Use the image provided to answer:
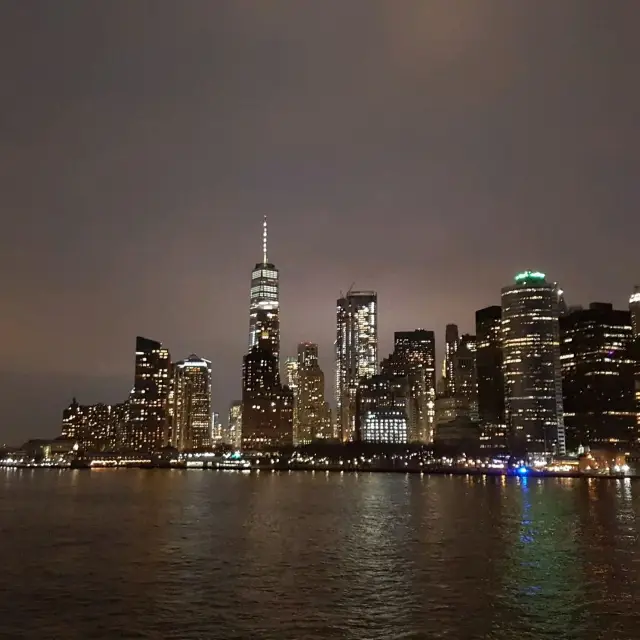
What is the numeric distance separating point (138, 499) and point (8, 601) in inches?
3329

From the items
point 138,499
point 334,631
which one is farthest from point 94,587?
point 138,499

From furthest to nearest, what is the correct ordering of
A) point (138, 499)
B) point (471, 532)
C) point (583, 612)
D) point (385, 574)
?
point (138, 499) < point (471, 532) < point (385, 574) < point (583, 612)

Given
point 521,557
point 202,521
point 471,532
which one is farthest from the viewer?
point 202,521

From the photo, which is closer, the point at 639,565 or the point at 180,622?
the point at 180,622

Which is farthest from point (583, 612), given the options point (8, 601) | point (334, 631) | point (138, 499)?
point (138, 499)

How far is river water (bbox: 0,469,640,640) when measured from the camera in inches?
1406

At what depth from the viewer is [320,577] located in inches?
1871

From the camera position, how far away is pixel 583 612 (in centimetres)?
3812

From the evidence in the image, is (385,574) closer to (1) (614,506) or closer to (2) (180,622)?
(2) (180,622)

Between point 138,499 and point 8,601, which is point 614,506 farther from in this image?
point 8,601

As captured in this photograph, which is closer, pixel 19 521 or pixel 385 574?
pixel 385 574

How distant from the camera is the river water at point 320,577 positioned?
117 feet

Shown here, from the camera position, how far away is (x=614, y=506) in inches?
4363

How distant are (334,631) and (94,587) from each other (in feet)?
58.9
